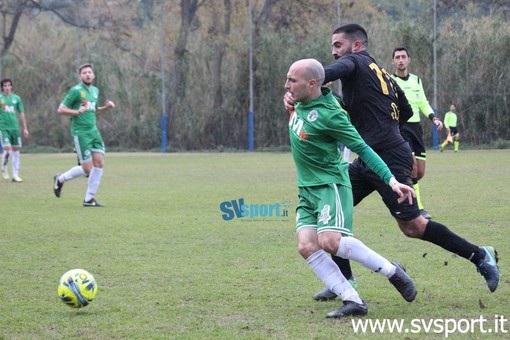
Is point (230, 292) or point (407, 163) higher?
point (407, 163)

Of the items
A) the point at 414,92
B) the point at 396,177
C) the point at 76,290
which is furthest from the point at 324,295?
the point at 414,92

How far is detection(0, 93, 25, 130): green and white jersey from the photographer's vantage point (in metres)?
20.2

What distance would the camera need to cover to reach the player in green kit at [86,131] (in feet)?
44.9

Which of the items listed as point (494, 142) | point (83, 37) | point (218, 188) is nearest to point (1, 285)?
point (218, 188)

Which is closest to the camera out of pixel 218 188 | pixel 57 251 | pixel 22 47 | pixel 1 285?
pixel 1 285

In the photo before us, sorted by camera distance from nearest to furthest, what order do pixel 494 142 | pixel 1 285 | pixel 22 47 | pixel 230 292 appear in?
pixel 230 292
pixel 1 285
pixel 494 142
pixel 22 47

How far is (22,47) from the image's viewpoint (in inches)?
1610

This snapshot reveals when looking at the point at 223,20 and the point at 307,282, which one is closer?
the point at 307,282

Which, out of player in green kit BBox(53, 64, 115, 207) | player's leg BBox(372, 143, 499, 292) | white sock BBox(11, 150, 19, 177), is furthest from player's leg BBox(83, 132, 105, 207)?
player's leg BBox(372, 143, 499, 292)

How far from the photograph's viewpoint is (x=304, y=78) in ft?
18.5

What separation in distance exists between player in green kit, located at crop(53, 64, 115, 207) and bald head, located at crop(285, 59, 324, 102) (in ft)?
27.4

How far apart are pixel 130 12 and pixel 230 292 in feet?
119

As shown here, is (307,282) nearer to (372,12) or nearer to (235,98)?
(235,98)

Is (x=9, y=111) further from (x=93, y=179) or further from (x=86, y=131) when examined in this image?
(x=93, y=179)
